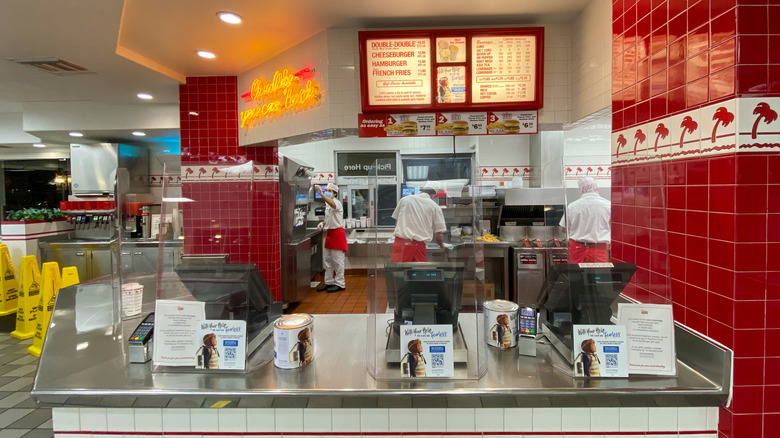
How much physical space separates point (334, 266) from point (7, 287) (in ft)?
13.1

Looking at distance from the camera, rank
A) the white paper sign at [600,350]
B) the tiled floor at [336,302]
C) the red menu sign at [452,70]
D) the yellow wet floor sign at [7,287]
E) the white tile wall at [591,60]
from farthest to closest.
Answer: the tiled floor at [336,302], the yellow wet floor sign at [7,287], the red menu sign at [452,70], the white tile wall at [591,60], the white paper sign at [600,350]

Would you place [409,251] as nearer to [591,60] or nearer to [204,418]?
[204,418]

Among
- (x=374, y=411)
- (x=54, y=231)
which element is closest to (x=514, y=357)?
(x=374, y=411)

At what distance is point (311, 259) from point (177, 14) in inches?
151

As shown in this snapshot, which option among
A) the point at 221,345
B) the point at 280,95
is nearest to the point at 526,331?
the point at 221,345

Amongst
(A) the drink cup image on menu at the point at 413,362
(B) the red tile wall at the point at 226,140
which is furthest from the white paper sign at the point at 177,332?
(B) the red tile wall at the point at 226,140

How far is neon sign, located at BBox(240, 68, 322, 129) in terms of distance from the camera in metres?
3.70

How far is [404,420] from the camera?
1.38 metres

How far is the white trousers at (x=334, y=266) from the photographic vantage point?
613 cm

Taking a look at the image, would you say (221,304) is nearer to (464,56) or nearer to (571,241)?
(571,241)

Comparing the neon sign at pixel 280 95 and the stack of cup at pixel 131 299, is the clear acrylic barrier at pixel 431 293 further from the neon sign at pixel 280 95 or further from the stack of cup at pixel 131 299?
the neon sign at pixel 280 95

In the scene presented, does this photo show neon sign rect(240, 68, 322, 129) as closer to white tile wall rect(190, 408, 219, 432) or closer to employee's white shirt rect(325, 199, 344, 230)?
employee's white shirt rect(325, 199, 344, 230)

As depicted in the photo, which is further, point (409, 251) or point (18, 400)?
point (18, 400)

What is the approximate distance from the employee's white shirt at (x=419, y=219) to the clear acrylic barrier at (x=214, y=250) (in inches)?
27.5
